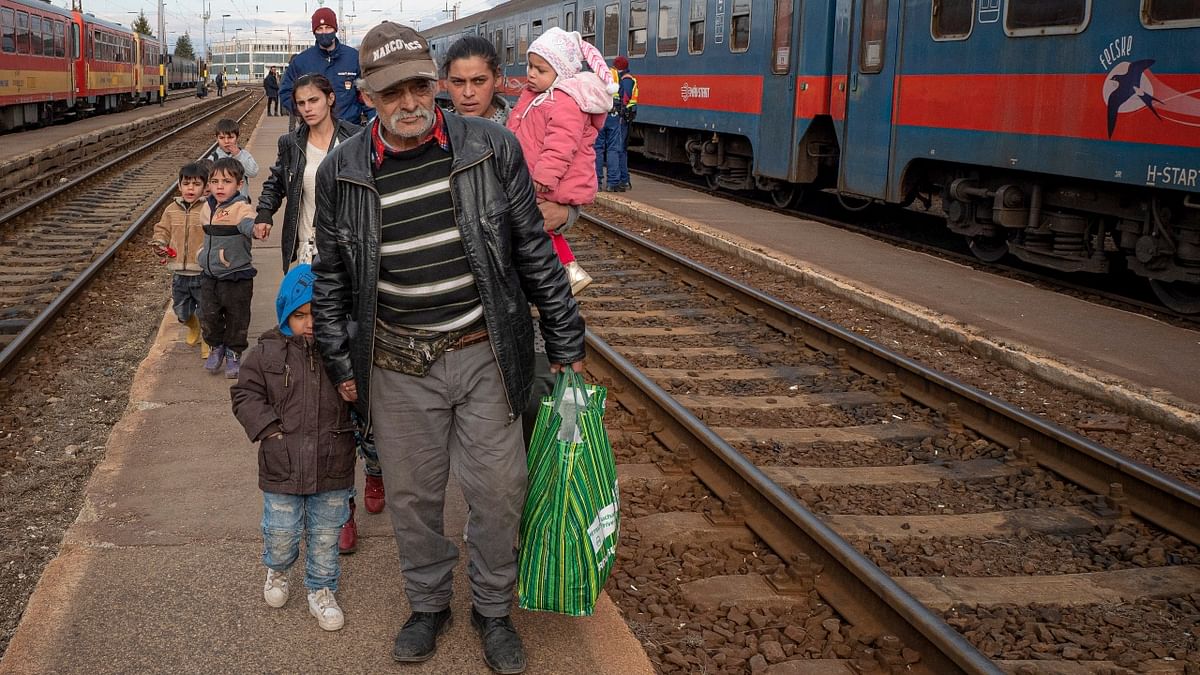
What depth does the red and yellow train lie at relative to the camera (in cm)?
2755

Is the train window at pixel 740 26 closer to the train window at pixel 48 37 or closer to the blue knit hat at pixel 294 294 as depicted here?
the blue knit hat at pixel 294 294

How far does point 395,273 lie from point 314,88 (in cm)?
210

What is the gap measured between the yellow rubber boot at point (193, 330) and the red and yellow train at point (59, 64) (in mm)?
22683

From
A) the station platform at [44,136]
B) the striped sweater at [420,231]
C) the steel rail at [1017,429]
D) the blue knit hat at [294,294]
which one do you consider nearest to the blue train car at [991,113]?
the steel rail at [1017,429]

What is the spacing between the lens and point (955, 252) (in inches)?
489

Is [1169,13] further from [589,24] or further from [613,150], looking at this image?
[589,24]

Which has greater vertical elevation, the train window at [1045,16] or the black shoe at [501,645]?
the train window at [1045,16]

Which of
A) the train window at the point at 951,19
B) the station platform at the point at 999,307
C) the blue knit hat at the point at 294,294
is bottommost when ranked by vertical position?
the station platform at the point at 999,307

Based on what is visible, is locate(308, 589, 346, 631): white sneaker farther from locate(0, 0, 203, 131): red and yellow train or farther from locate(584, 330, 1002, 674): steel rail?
locate(0, 0, 203, 131): red and yellow train

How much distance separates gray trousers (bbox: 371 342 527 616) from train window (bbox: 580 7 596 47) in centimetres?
1868

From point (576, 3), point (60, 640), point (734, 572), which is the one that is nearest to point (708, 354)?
point (734, 572)

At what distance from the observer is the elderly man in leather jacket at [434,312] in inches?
127

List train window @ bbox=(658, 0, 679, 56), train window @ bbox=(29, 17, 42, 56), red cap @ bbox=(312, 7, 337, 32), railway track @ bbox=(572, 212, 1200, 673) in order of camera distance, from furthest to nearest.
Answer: train window @ bbox=(29, 17, 42, 56) → train window @ bbox=(658, 0, 679, 56) → red cap @ bbox=(312, 7, 337, 32) → railway track @ bbox=(572, 212, 1200, 673)

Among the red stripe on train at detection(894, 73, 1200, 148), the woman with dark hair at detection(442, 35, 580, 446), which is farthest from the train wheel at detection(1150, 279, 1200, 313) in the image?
the woman with dark hair at detection(442, 35, 580, 446)
